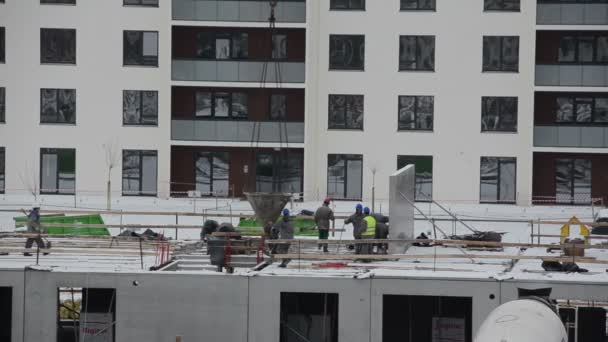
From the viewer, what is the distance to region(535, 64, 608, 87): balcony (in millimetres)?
64062

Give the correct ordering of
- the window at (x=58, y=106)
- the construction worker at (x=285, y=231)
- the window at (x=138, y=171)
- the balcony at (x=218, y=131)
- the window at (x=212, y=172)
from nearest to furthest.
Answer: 1. the construction worker at (x=285, y=231)
2. the balcony at (x=218, y=131)
3. the window at (x=138, y=171)
4. the window at (x=58, y=106)
5. the window at (x=212, y=172)

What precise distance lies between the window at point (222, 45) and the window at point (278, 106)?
101 inches

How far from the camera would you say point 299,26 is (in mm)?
63469

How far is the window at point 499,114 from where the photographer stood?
65125mm

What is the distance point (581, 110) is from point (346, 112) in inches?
455

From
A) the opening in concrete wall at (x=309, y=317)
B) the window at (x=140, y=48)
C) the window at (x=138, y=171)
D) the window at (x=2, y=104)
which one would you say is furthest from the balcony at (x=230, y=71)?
the opening in concrete wall at (x=309, y=317)

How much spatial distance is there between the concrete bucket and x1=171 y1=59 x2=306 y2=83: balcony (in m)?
24.9

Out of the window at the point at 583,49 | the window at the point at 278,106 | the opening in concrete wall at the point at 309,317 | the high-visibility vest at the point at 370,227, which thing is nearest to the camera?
the opening in concrete wall at the point at 309,317

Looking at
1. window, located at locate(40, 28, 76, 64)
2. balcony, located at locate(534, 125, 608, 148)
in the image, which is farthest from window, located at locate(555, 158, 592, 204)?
window, located at locate(40, 28, 76, 64)

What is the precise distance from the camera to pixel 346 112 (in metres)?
65.9

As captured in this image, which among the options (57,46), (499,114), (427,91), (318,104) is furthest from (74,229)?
(499,114)

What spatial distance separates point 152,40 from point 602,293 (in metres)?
36.8

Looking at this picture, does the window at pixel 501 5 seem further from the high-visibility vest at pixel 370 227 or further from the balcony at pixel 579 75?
the high-visibility vest at pixel 370 227

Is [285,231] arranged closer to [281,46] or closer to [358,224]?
[358,224]
